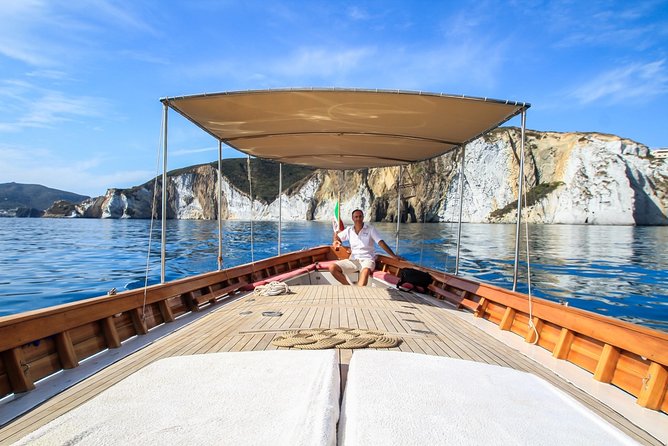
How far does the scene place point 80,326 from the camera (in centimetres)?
281

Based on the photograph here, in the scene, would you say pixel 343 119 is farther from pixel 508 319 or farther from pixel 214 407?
pixel 214 407

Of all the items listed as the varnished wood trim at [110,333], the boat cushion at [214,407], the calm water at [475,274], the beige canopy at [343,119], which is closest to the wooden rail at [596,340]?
the boat cushion at [214,407]

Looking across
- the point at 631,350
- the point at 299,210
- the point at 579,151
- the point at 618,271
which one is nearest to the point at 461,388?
the point at 631,350

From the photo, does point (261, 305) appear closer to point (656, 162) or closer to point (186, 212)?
point (656, 162)

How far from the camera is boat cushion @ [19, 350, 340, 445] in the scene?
4.77 feet

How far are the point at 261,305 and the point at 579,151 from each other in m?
74.6

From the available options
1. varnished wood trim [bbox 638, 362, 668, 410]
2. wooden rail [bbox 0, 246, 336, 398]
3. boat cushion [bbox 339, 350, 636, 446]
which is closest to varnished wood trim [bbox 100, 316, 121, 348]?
wooden rail [bbox 0, 246, 336, 398]

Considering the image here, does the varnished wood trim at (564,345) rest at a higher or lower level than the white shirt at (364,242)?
lower

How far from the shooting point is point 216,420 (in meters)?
1.58

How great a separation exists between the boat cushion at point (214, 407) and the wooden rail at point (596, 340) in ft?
5.76

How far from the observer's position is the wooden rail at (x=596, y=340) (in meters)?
2.23

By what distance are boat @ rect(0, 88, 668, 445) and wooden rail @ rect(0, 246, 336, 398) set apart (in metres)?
0.01

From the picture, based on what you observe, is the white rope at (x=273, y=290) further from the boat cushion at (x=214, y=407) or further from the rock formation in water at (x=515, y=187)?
the rock formation in water at (x=515, y=187)

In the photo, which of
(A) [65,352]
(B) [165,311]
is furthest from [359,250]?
(A) [65,352]
